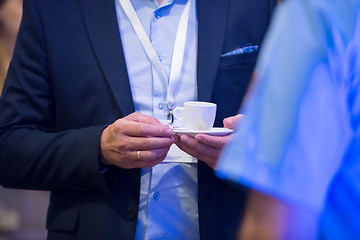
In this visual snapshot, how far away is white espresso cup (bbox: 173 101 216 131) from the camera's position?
50.1 inches

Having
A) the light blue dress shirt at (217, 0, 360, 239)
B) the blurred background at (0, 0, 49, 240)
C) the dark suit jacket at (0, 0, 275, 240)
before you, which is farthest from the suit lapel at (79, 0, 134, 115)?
the blurred background at (0, 0, 49, 240)

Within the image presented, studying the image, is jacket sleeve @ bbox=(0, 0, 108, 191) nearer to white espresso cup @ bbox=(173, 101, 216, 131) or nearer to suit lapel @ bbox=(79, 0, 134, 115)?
suit lapel @ bbox=(79, 0, 134, 115)

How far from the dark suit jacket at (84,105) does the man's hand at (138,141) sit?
0.10 metres

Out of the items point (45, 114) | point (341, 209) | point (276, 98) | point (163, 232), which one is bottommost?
point (163, 232)

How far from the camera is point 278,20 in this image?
1.69 feet

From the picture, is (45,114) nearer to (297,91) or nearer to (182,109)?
(182,109)

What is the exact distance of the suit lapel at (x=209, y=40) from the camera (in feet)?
4.64

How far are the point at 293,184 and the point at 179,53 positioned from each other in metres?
1.03

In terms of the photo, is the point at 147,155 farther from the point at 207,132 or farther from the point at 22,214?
the point at 22,214

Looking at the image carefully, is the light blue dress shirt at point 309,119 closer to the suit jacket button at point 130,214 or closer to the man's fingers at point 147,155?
the man's fingers at point 147,155

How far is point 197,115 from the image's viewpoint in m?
1.27

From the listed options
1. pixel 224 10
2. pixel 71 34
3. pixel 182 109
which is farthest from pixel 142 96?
pixel 224 10

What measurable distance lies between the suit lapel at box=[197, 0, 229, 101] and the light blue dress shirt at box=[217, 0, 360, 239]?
2.92 feet

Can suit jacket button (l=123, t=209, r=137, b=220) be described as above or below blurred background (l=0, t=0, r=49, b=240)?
above
